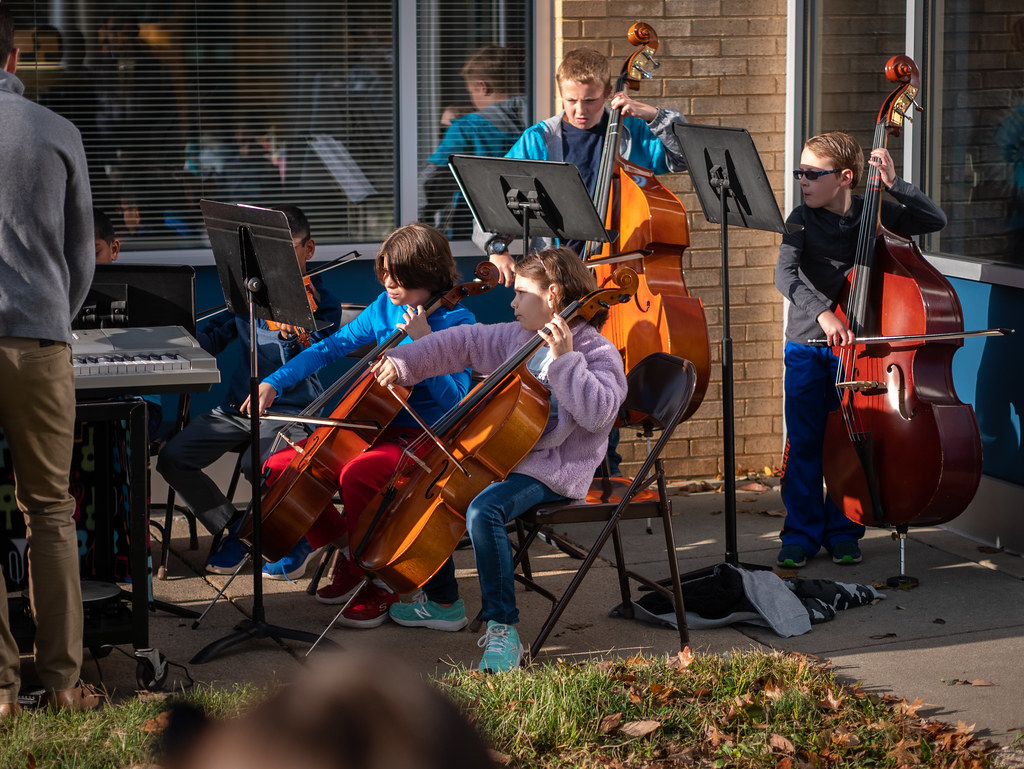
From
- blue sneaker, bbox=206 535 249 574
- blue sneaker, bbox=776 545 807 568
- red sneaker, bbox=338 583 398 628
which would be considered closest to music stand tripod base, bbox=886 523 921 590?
blue sneaker, bbox=776 545 807 568

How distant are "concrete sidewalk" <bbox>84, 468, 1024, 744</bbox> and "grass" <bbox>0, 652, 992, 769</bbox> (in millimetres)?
243

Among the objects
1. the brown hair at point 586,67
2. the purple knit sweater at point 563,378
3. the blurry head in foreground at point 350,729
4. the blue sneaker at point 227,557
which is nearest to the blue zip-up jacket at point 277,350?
the blue sneaker at point 227,557

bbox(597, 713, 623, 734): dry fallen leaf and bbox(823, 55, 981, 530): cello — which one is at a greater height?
bbox(823, 55, 981, 530): cello

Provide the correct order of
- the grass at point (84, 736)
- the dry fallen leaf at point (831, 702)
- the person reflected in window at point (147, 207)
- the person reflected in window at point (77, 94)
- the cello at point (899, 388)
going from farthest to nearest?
the person reflected in window at point (147, 207) < the person reflected in window at point (77, 94) < the cello at point (899, 388) < the dry fallen leaf at point (831, 702) < the grass at point (84, 736)

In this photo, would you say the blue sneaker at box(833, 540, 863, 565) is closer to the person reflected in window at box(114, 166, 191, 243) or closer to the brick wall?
the brick wall

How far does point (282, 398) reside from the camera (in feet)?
15.6

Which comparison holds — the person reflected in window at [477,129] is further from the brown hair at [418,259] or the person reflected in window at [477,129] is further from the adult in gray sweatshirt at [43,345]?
the adult in gray sweatshirt at [43,345]

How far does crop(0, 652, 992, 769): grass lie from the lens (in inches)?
120

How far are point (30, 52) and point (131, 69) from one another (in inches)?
16.5

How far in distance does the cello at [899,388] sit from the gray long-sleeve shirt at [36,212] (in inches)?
101

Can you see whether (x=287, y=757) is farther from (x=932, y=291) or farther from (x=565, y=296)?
→ (x=932, y=291)

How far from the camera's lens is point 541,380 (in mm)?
3867

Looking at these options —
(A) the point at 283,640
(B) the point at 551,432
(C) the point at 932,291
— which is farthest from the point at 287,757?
(C) the point at 932,291

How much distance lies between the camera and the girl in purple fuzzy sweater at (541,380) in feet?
11.9
